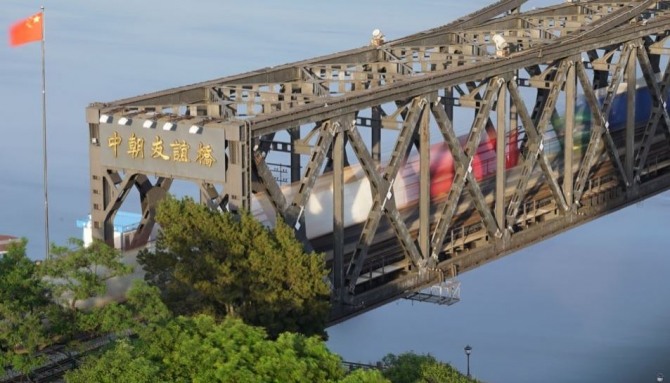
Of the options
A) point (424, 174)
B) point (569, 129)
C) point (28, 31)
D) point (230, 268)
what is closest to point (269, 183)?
point (230, 268)

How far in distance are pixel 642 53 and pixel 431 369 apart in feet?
75.8

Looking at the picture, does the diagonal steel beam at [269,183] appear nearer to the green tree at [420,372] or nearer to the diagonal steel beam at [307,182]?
the diagonal steel beam at [307,182]

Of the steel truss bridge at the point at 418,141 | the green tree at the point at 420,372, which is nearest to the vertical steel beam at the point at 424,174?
the steel truss bridge at the point at 418,141

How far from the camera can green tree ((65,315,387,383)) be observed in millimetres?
36938

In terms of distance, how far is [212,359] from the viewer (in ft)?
123

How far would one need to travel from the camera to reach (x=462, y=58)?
55.2m

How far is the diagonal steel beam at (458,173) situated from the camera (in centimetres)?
5212

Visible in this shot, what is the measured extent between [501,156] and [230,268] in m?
14.5

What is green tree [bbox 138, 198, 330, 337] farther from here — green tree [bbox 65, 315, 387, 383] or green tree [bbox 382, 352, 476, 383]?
green tree [bbox 65, 315, 387, 383]

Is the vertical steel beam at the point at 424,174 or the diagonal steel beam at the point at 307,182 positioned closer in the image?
the diagonal steel beam at the point at 307,182

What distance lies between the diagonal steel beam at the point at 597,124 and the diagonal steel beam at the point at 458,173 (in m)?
5.20

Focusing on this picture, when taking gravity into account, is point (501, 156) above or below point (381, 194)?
above

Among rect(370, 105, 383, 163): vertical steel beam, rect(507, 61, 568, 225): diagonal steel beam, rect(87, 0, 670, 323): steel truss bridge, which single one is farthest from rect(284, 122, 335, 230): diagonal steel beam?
rect(507, 61, 568, 225): diagonal steel beam

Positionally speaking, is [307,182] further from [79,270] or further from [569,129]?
[569,129]
